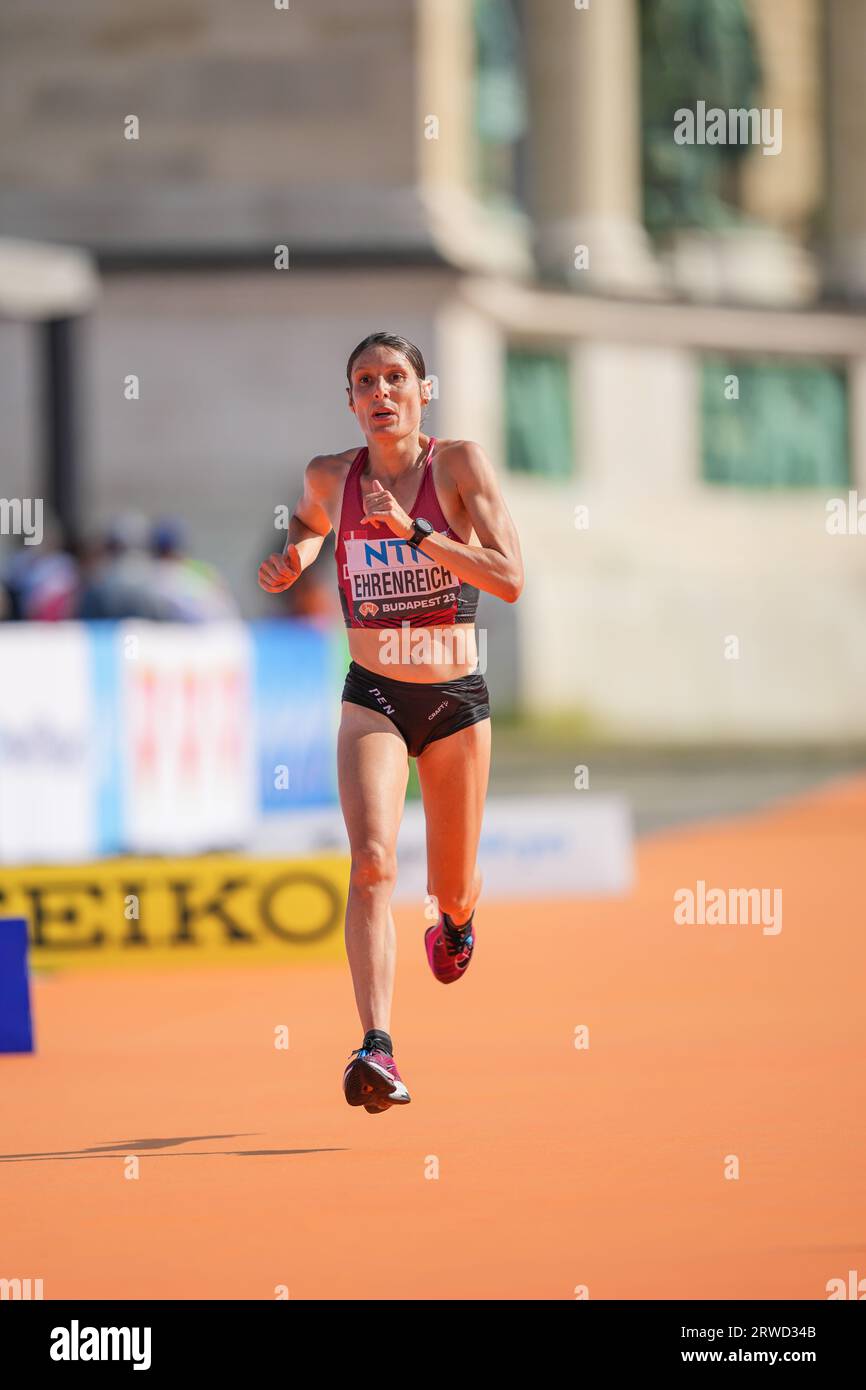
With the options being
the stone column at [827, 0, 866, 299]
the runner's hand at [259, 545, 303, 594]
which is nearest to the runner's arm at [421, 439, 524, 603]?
the runner's hand at [259, 545, 303, 594]

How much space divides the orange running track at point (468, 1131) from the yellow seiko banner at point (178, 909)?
172 millimetres

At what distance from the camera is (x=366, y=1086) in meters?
6.91

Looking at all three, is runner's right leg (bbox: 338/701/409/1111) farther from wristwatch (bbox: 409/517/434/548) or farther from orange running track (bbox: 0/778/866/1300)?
wristwatch (bbox: 409/517/434/548)

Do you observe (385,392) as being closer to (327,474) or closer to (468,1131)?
(327,474)

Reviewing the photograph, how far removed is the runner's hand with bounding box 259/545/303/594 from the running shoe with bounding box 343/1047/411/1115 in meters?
1.42

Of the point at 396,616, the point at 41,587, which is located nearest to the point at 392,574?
the point at 396,616

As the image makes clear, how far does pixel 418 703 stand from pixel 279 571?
1.94 feet

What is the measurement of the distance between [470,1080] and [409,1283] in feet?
10.0

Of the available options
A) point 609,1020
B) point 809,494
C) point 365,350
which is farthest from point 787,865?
point 809,494

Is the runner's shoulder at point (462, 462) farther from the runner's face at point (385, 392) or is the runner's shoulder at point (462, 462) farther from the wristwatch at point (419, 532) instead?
the wristwatch at point (419, 532)

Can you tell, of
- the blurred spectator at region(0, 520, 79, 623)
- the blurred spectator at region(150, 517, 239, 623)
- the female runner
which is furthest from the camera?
the blurred spectator at region(0, 520, 79, 623)

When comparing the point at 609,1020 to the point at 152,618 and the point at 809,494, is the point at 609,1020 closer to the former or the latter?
the point at 152,618

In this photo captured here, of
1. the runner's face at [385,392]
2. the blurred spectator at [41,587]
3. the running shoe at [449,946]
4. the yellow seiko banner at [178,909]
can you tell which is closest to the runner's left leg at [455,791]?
the running shoe at [449,946]

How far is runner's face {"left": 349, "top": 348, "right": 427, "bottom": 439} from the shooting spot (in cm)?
718
